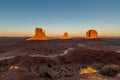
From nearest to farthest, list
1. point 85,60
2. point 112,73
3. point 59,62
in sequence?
point 112,73 → point 59,62 → point 85,60

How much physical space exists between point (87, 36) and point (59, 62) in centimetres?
10642

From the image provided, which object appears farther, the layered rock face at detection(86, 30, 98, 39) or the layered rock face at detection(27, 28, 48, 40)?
the layered rock face at detection(86, 30, 98, 39)

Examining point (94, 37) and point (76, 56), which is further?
point (94, 37)

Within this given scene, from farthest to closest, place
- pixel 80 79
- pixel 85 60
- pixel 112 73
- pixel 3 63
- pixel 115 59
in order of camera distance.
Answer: pixel 115 59 < pixel 85 60 < pixel 3 63 < pixel 112 73 < pixel 80 79

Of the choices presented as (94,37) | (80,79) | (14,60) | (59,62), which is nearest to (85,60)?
(59,62)

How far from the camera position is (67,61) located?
30.3 m

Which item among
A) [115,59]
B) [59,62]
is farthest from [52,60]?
[115,59]

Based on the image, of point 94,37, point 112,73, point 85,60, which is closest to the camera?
point 112,73

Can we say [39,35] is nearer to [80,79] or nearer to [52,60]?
[52,60]

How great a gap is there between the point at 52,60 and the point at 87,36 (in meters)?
107

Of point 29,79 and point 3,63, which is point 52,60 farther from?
point 29,79

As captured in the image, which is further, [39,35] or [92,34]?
[92,34]

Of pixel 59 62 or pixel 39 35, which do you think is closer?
pixel 59 62

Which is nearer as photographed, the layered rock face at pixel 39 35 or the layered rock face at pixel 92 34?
the layered rock face at pixel 39 35
